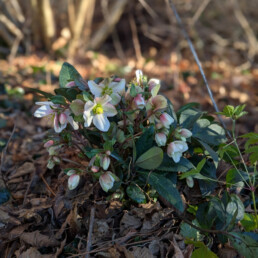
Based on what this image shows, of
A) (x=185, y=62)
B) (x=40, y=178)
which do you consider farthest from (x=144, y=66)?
(x=40, y=178)

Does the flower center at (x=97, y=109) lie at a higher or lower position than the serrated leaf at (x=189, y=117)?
higher

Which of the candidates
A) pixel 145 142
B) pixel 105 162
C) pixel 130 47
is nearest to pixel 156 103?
pixel 145 142

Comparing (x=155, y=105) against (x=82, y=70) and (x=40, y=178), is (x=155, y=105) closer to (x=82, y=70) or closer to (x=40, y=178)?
(x=40, y=178)

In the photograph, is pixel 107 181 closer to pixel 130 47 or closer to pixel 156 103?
pixel 156 103

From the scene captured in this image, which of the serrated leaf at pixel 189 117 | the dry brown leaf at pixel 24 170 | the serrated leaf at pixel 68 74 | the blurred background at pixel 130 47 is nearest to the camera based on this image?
the serrated leaf at pixel 68 74

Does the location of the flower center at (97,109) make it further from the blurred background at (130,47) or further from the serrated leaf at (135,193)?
the blurred background at (130,47)

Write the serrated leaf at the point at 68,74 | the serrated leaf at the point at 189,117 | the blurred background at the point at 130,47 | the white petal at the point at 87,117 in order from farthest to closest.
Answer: the blurred background at the point at 130,47
the serrated leaf at the point at 189,117
the serrated leaf at the point at 68,74
the white petal at the point at 87,117

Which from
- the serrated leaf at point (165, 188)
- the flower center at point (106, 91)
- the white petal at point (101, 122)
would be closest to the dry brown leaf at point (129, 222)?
the serrated leaf at point (165, 188)
